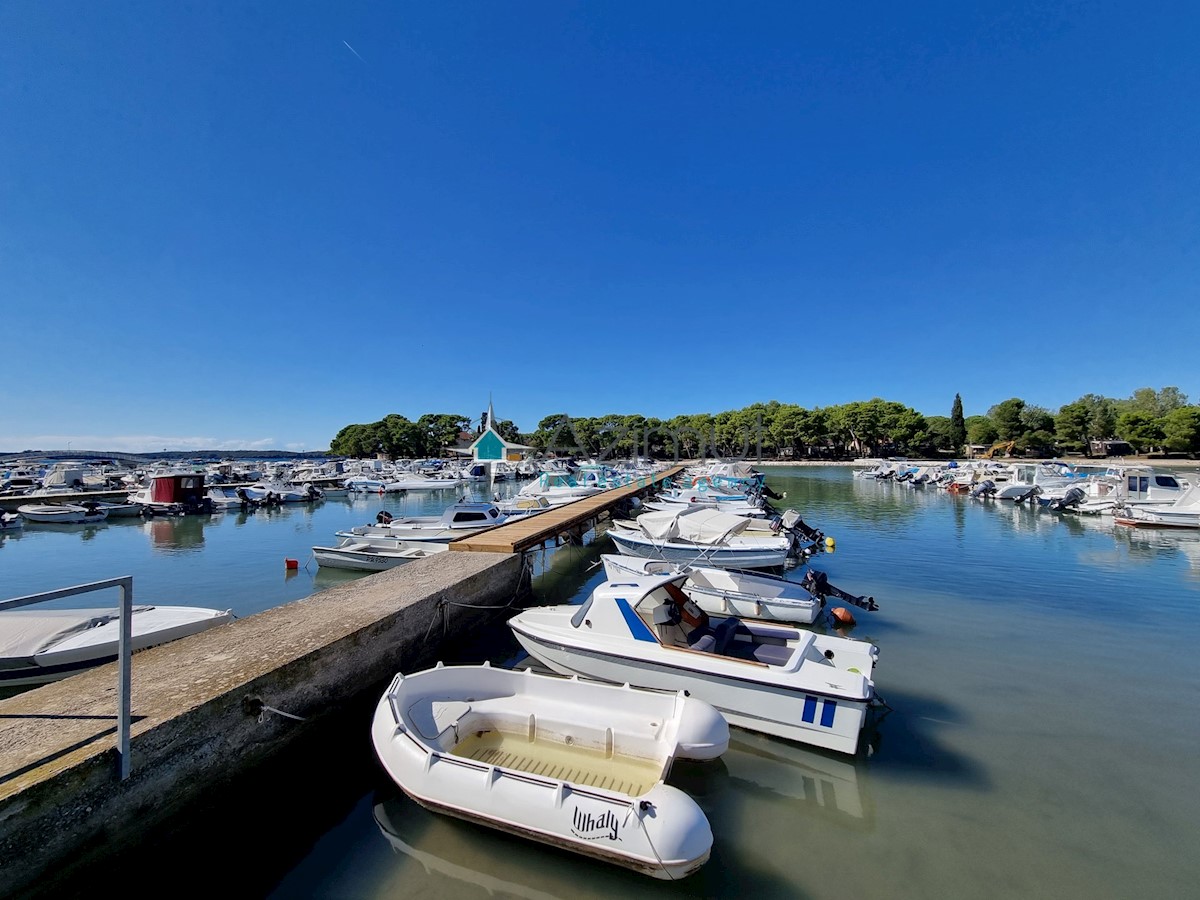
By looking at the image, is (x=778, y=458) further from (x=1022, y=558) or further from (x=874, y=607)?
(x=874, y=607)

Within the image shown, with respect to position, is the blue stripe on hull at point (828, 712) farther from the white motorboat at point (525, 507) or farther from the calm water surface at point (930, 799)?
the white motorboat at point (525, 507)

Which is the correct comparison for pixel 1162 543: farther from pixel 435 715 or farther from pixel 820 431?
pixel 820 431

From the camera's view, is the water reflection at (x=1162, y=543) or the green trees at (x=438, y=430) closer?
the water reflection at (x=1162, y=543)

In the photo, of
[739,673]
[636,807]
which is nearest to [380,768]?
[636,807]

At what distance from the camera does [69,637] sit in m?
8.34

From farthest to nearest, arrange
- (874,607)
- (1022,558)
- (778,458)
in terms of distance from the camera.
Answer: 1. (778,458)
2. (1022,558)
3. (874,607)

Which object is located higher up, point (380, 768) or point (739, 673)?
point (739, 673)

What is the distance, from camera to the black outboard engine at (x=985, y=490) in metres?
39.6

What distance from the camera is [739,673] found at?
258 inches

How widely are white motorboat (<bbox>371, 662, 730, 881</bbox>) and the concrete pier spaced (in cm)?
138

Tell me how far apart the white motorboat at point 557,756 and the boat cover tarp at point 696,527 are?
28.1 feet

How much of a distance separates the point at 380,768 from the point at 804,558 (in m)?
13.0


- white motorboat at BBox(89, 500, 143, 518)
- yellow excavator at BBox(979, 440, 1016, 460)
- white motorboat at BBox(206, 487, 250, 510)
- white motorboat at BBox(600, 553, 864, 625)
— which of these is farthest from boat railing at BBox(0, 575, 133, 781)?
yellow excavator at BBox(979, 440, 1016, 460)

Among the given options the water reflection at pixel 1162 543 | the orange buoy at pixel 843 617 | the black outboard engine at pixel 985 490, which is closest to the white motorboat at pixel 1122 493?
the water reflection at pixel 1162 543
